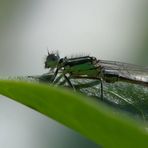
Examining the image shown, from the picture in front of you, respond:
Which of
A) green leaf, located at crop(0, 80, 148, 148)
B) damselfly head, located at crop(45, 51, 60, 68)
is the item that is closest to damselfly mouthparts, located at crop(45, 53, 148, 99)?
damselfly head, located at crop(45, 51, 60, 68)

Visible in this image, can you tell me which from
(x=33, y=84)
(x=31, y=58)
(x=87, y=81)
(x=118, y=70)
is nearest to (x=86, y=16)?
(x=31, y=58)

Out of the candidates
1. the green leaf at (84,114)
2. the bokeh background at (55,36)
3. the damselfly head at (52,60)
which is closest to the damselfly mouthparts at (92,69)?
the damselfly head at (52,60)

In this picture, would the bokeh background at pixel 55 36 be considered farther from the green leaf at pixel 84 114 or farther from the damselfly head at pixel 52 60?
the green leaf at pixel 84 114

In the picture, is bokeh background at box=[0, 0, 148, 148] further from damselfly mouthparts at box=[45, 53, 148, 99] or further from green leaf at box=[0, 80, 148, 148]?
green leaf at box=[0, 80, 148, 148]

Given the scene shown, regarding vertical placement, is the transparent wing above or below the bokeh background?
below

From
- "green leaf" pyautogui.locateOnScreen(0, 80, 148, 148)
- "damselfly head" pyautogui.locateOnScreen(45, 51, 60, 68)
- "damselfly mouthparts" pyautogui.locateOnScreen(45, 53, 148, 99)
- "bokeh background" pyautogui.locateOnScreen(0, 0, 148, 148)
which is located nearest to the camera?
"green leaf" pyautogui.locateOnScreen(0, 80, 148, 148)

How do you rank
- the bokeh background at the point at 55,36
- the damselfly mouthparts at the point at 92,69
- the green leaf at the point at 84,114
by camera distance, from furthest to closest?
the bokeh background at the point at 55,36 → the damselfly mouthparts at the point at 92,69 → the green leaf at the point at 84,114

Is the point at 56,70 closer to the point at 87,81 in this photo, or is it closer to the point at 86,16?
the point at 87,81

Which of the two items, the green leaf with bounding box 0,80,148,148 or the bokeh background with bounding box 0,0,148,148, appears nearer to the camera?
the green leaf with bounding box 0,80,148,148
